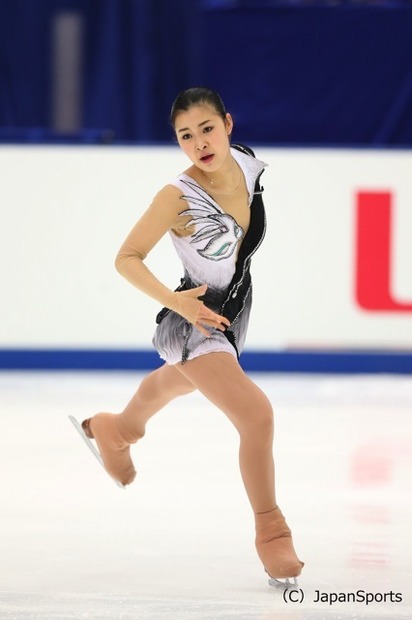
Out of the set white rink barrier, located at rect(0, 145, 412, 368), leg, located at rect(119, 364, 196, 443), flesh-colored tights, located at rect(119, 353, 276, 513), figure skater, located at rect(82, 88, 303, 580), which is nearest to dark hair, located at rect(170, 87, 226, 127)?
figure skater, located at rect(82, 88, 303, 580)

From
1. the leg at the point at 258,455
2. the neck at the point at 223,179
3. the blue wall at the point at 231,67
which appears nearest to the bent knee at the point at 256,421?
the leg at the point at 258,455

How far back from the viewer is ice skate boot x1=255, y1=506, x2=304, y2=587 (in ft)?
8.89

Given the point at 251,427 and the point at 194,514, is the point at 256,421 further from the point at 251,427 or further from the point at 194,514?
the point at 194,514

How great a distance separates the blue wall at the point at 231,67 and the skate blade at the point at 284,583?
3915 millimetres

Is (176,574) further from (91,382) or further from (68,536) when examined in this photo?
(91,382)

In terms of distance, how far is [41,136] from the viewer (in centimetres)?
632

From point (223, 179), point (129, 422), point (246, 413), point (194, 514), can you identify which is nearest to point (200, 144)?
point (223, 179)

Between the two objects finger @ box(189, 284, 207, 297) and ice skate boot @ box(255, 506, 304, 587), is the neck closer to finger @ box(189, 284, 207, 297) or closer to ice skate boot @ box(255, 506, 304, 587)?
finger @ box(189, 284, 207, 297)

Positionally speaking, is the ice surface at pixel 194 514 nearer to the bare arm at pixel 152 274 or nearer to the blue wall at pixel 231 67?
the bare arm at pixel 152 274

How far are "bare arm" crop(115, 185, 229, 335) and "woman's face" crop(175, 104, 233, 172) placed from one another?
0.32 feet

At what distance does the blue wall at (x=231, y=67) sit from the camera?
6.57m

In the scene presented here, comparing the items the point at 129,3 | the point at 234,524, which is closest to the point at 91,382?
the point at 129,3

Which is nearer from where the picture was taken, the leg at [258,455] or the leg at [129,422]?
the leg at [258,455]

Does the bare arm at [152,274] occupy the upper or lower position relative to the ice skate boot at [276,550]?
upper
